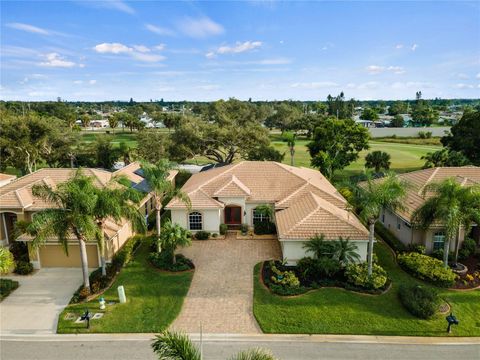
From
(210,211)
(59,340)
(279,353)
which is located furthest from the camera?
(210,211)

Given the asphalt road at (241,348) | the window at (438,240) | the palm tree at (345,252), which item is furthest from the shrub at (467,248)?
the asphalt road at (241,348)

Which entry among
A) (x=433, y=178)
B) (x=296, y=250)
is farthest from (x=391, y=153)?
(x=296, y=250)

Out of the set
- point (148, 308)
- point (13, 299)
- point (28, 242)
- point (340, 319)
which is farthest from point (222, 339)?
point (28, 242)

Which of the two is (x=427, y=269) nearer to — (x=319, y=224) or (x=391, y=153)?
(x=319, y=224)

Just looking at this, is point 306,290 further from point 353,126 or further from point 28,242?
point 353,126

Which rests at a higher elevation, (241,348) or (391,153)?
(391,153)
